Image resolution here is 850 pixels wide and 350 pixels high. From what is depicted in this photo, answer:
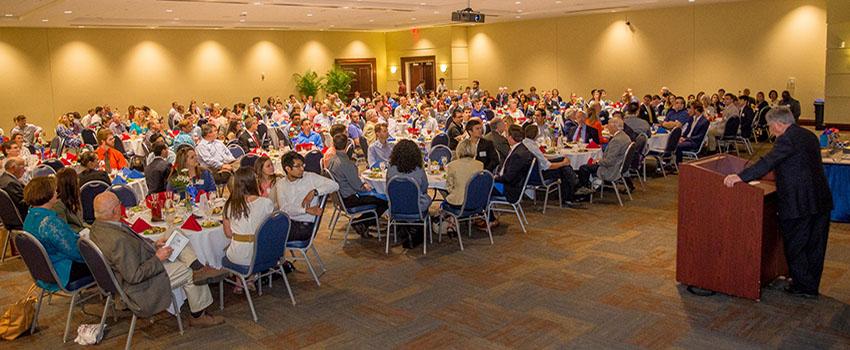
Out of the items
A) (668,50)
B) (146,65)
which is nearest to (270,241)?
(668,50)

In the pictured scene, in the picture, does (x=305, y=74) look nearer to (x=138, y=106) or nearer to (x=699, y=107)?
(x=138, y=106)

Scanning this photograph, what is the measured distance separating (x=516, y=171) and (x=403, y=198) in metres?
1.50

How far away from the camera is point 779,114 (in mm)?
5414

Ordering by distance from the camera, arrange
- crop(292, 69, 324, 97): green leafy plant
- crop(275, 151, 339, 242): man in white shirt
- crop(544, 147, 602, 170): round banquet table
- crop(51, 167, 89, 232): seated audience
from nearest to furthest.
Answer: crop(51, 167, 89, 232): seated audience < crop(275, 151, 339, 242): man in white shirt < crop(544, 147, 602, 170): round banquet table < crop(292, 69, 324, 97): green leafy plant

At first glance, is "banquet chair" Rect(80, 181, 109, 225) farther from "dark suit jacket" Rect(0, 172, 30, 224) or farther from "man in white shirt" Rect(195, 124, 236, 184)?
"man in white shirt" Rect(195, 124, 236, 184)

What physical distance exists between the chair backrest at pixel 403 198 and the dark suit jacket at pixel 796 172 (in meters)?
3.11

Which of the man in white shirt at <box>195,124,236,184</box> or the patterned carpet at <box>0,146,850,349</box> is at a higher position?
the man in white shirt at <box>195,124,236,184</box>

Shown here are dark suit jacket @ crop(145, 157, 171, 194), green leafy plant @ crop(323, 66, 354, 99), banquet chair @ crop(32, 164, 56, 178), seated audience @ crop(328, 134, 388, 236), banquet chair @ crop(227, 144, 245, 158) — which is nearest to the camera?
seated audience @ crop(328, 134, 388, 236)

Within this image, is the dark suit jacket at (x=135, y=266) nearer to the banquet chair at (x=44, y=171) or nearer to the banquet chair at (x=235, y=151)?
the banquet chair at (x=44, y=171)

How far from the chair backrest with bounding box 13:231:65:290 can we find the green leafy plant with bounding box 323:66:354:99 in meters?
21.6

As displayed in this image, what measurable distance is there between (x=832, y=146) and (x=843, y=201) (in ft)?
3.05

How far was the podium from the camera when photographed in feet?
17.4

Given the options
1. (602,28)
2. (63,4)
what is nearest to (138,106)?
(63,4)

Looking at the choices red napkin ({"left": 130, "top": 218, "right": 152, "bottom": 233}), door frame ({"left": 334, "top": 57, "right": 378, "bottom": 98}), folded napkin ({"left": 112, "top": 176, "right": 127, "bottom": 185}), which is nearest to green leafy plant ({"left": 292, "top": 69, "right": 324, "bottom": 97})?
door frame ({"left": 334, "top": 57, "right": 378, "bottom": 98})
